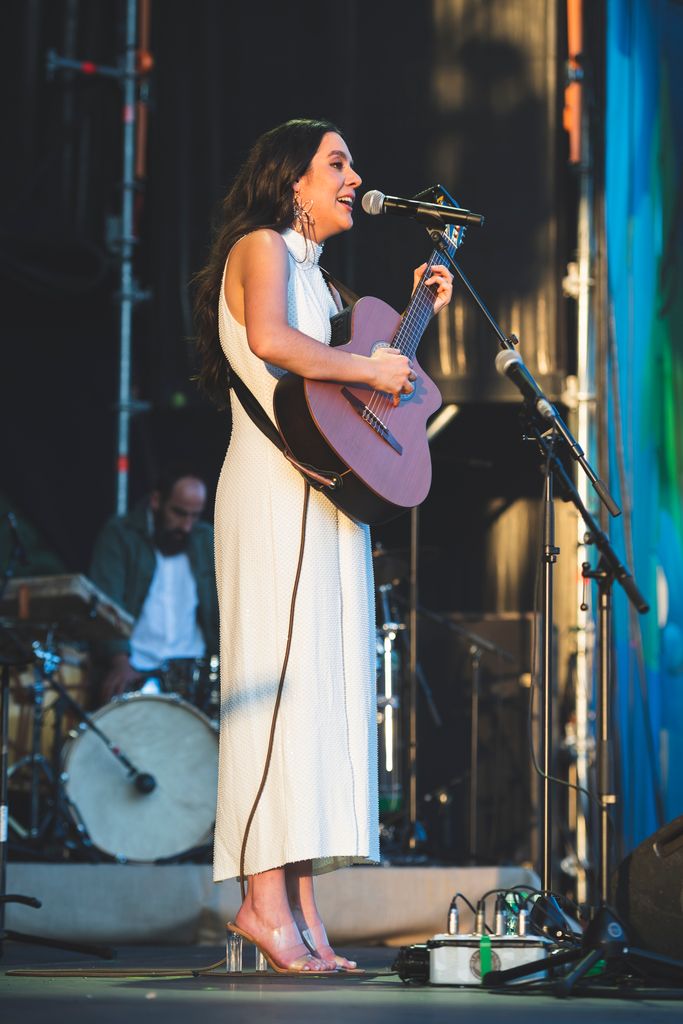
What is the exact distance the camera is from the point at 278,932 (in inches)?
116

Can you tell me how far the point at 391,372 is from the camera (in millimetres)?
3051

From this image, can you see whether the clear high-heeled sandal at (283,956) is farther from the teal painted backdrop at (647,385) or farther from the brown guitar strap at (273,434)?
the teal painted backdrop at (647,385)

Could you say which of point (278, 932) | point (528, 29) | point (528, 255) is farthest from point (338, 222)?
point (528, 29)

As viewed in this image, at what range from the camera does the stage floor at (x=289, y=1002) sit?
2.25 m

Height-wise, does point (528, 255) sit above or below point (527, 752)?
above

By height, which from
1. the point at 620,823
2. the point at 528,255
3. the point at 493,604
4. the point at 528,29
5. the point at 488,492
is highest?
the point at 528,29

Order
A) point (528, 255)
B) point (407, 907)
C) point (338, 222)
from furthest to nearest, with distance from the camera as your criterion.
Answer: point (528, 255)
point (407, 907)
point (338, 222)

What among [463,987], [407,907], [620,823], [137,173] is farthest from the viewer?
[137,173]

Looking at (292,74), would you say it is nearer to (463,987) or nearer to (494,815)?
(494,815)

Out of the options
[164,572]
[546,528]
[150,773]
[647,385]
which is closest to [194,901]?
[150,773]

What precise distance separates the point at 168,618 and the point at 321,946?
157 inches

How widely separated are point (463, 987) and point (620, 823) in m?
2.66

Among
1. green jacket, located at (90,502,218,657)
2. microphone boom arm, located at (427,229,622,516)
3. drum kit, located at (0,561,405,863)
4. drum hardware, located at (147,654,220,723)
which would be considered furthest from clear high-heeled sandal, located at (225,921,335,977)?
green jacket, located at (90,502,218,657)

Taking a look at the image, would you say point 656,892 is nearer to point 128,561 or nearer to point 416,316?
point 416,316
